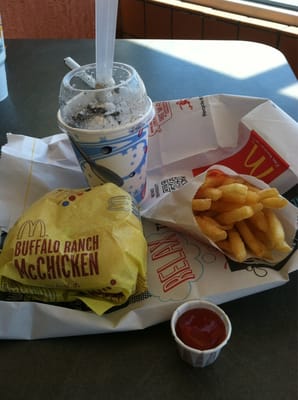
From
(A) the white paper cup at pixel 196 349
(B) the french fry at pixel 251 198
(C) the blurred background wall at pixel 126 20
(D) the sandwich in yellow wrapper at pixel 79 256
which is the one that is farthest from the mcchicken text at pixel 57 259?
(C) the blurred background wall at pixel 126 20

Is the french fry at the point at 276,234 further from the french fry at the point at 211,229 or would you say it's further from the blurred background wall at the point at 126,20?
the blurred background wall at the point at 126,20

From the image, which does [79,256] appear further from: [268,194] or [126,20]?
[126,20]

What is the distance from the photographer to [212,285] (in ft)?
2.30

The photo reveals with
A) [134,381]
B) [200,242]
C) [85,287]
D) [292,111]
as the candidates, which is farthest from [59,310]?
[292,111]

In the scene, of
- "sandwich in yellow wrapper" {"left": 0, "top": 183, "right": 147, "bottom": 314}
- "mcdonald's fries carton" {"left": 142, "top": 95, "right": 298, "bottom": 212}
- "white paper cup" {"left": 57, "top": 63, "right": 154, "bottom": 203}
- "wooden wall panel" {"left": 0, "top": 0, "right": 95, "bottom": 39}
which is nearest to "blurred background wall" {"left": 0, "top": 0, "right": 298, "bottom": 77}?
"wooden wall panel" {"left": 0, "top": 0, "right": 95, "bottom": 39}

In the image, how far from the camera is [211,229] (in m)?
0.74

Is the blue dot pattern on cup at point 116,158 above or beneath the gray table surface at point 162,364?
above

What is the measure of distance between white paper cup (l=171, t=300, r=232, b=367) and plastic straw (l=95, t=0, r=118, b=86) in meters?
0.43

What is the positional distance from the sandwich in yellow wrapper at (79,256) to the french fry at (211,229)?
0.11 meters

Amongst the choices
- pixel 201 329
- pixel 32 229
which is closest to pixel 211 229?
pixel 201 329

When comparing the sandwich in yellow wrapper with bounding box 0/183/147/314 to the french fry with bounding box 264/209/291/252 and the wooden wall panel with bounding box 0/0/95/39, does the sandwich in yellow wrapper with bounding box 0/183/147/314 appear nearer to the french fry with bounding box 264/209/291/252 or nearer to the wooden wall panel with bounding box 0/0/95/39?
the french fry with bounding box 264/209/291/252

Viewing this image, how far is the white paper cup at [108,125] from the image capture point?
789 millimetres

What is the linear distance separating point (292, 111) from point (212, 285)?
611 millimetres

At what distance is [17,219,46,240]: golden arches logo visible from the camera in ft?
2.25
